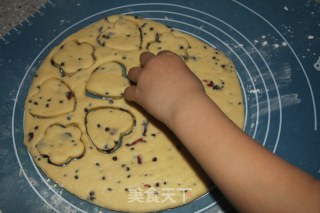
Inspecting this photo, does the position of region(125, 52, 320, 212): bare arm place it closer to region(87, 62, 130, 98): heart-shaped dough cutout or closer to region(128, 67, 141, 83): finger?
region(128, 67, 141, 83): finger

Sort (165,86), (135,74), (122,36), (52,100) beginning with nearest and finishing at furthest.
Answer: (165,86), (135,74), (52,100), (122,36)

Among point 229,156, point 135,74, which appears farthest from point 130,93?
point 229,156

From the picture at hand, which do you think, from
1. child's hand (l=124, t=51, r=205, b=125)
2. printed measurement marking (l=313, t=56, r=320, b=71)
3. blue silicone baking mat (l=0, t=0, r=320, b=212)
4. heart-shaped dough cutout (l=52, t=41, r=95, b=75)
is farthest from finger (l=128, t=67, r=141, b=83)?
printed measurement marking (l=313, t=56, r=320, b=71)

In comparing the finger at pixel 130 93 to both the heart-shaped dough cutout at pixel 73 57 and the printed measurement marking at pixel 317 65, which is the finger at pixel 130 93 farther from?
the printed measurement marking at pixel 317 65

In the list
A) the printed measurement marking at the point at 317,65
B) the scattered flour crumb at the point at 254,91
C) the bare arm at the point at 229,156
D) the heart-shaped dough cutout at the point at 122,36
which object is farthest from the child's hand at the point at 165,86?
the printed measurement marking at the point at 317,65

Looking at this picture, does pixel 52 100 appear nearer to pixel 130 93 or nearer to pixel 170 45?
pixel 130 93

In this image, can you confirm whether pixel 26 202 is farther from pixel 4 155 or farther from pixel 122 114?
pixel 122 114
